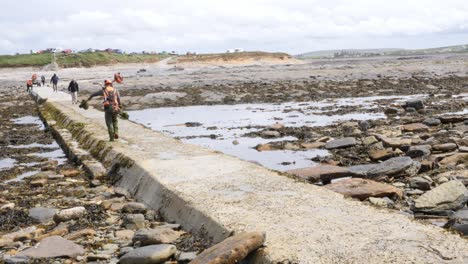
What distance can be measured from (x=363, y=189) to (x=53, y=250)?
4.60 meters

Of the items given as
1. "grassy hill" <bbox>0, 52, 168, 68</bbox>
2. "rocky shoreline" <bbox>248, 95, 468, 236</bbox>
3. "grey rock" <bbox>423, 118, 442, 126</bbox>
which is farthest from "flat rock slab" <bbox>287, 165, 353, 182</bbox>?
"grassy hill" <bbox>0, 52, 168, 68</bbox>

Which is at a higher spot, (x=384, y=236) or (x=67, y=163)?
(x=384, y=236)

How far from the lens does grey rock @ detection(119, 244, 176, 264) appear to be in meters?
5.36

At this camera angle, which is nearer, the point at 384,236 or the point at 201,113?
the point at 384,236

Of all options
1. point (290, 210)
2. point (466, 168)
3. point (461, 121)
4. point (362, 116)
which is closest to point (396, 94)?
point (362, 116)

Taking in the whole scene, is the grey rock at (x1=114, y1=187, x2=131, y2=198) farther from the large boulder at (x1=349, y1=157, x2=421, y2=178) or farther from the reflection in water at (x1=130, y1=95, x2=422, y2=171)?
the large boulder at (x1=349, y1=157, x2=421, y2=178)

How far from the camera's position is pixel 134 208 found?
25.1ft

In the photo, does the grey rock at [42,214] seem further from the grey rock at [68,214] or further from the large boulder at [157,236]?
the large boulder at [157,236]

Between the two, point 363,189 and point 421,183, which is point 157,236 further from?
point 421,183

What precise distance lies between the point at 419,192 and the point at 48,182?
7.05 metres

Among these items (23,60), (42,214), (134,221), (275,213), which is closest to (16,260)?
(134,221)

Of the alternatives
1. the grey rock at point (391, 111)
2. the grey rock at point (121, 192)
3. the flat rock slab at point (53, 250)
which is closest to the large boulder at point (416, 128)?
the grey rock at point (391, 111)

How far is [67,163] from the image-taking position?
13.2 meters

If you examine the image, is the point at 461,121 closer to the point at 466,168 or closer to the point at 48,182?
the point at 466,168
